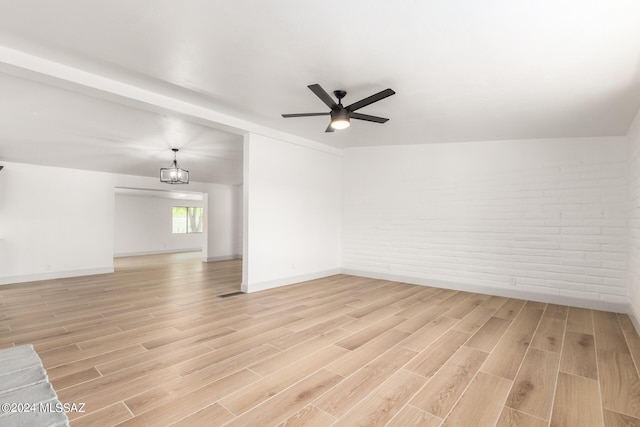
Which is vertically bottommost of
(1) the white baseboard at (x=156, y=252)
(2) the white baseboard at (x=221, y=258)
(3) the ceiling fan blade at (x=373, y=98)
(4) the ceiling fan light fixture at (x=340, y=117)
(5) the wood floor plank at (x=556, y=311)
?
(1) the white baseboard at (x=156, y=252)

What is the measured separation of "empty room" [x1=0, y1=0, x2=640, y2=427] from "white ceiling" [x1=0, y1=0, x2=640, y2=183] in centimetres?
2

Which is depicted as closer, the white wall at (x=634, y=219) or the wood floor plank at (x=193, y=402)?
the wood floor plank at (x=193, y=402)

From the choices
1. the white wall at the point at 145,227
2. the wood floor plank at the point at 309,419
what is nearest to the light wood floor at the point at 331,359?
the wood floor plank at the point at 309,419

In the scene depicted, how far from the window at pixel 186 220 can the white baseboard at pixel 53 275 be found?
593cm

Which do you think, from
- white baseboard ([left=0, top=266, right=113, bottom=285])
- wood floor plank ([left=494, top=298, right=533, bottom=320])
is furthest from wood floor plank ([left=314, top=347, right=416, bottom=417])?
white baseboard ([left=0, top=266, right=113, bottom=285])

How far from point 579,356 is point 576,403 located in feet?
3.09

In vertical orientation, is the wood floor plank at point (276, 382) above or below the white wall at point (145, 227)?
below

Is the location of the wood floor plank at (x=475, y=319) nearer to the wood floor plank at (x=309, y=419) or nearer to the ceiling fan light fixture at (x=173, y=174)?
the wood floor plank at (x=309, y=419)

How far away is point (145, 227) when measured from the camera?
1198 cm

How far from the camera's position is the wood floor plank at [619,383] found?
195 cm

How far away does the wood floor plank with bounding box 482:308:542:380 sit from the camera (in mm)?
2426

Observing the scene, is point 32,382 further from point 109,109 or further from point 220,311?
point 109,109

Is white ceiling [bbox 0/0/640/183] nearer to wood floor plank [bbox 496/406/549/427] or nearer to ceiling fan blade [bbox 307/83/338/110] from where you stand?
ceiling fan blade [bbox 307/83/338/110]

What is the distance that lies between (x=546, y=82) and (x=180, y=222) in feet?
44.4
